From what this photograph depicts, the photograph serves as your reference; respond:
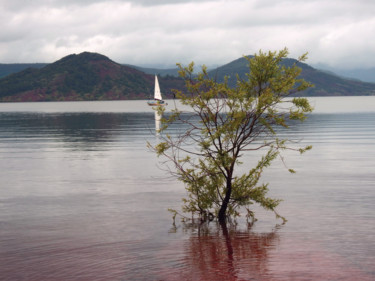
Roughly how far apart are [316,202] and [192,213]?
571 cm

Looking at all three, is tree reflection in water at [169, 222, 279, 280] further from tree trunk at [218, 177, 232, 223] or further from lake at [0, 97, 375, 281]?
tree trunk at [218, 177, 232, 223]

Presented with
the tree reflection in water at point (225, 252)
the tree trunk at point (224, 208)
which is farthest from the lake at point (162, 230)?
the tree trunk at point (224, 208)

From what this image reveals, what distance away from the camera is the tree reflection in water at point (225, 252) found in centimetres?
1292

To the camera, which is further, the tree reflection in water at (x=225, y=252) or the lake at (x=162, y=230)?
the lake at (x=162, y=230)

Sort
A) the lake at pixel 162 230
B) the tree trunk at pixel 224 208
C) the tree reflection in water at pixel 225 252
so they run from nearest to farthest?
the tree reflection in water at pixel 225 252
the lake at pixel 162 230
the tree trunk at pixel 224 208

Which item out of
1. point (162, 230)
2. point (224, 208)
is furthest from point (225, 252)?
point (224, 208)

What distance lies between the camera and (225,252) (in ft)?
48.8

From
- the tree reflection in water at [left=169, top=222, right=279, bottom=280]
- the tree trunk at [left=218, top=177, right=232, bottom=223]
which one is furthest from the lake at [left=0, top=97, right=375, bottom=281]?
the tree trunk at [left=218, top=177, right=232, bottom=223]


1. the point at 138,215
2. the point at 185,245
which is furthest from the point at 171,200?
the point at 185,245

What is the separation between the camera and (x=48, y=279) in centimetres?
1277

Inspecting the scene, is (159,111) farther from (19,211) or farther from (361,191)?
(361,191)

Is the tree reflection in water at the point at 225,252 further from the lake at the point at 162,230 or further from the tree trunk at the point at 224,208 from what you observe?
the tree trunk at the point at 224,208

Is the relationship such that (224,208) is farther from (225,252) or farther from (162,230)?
(225,252)

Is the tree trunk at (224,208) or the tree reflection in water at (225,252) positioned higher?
the tree trunk at (224,208)
